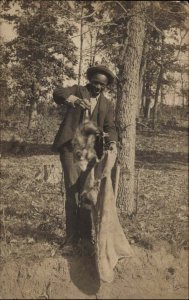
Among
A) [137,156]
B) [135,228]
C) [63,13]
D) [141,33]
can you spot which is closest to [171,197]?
[135,228]

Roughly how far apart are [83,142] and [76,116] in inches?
11.5

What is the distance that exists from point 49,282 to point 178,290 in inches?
59.8

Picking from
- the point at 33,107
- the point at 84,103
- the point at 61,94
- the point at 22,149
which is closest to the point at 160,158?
the point at 22,149

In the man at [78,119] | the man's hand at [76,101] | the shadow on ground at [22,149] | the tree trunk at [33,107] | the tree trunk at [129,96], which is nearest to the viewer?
the man's hand at [76,101]

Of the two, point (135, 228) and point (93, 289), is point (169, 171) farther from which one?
point (93, 289)

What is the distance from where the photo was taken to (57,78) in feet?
45.2

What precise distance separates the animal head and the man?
0.05 meters

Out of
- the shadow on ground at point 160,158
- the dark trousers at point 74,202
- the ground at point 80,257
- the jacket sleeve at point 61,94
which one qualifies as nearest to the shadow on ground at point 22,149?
the shadow on ground at point 160,158

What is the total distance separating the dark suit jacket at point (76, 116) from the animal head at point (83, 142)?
7 centimetres

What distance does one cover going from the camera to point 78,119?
4500 millimetres

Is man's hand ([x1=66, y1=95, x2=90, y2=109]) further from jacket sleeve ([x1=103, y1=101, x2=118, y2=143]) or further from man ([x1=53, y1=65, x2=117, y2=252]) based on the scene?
jacket sleeve ([x1=103, y1=101, x2=118, y2=143])

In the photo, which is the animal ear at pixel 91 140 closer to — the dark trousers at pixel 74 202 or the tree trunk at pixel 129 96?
the dark trousers at pixel 74 202

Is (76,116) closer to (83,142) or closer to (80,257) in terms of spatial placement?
(83,142)

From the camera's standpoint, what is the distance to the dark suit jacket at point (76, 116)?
433cm
